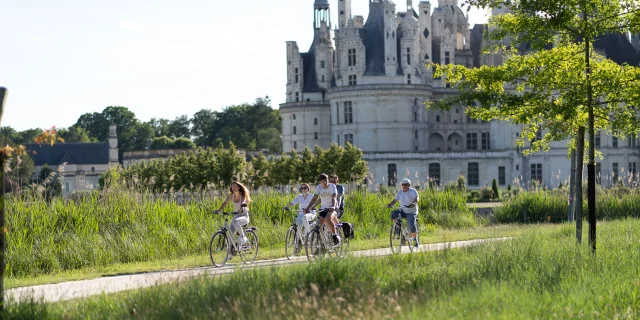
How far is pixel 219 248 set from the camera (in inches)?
646

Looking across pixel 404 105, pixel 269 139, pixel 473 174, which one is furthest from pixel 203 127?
pixel 473 174

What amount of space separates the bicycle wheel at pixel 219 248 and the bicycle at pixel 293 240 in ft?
3.40

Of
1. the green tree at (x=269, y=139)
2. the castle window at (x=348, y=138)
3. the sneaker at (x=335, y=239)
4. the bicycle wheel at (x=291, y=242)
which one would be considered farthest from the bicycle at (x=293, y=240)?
the green tree at (x=269, y=139)

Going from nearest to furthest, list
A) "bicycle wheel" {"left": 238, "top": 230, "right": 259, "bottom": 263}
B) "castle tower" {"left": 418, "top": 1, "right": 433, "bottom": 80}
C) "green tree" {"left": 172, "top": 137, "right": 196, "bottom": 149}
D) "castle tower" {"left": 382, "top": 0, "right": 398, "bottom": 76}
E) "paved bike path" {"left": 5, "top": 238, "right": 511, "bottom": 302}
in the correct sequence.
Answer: "paved bike path" {"left": 5, "top": 238, "right": 511, "bottom": 302}, "bicycle wheel" {"left": 238, "top": 230, "right": 259, "bottom": 263}, "castle tower" {"left": 382, "top": 0, "right": 398, "bottom": 76}, "castle tower" {"left": 418, "top": 1, "right": 433, "bottom": 80}, "green tree" {"left": 172, "top": 137, "right": 196, "bottom": 149}

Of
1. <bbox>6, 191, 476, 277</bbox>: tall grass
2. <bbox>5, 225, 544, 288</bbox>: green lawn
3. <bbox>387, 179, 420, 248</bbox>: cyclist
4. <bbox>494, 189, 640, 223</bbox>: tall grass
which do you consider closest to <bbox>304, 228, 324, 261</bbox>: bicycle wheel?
<bbox>5, 225, 544, 288</bbox>: green lawn

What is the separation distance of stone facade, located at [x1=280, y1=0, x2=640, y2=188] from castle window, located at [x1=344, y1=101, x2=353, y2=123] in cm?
7

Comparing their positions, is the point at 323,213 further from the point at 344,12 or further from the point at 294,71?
the point at 294,71

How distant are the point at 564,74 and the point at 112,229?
8.18 metres

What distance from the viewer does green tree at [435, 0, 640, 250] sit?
52.5 ft

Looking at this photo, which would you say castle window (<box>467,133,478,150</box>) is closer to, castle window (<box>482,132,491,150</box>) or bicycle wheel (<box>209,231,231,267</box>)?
castle window (<box>482,132,491,150</box>)

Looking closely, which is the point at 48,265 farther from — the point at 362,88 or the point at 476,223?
the point at 362,88

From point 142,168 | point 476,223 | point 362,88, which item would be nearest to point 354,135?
point 362,88

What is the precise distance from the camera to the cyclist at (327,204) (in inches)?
653

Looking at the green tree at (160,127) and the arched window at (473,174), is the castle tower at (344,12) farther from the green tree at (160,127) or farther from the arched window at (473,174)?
→ the green tree at (160,127)
